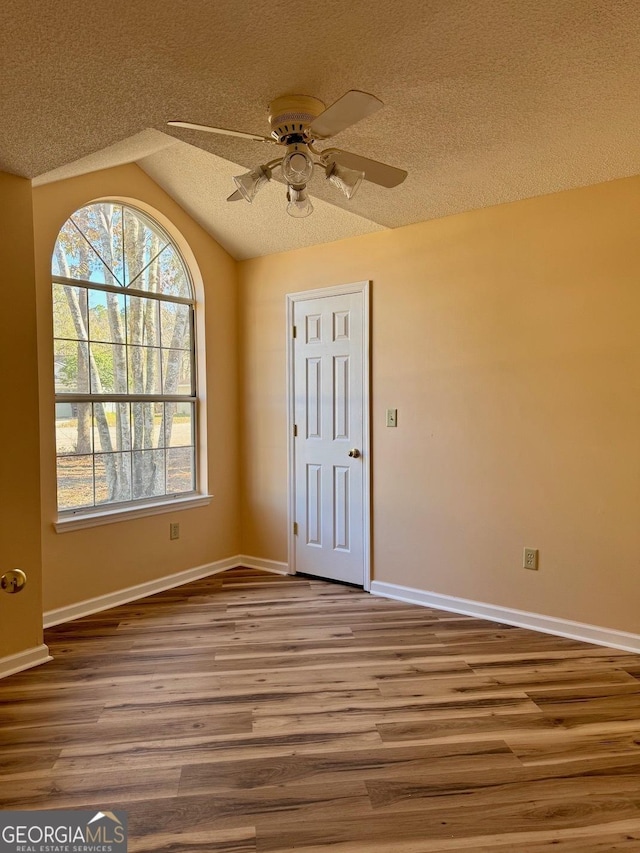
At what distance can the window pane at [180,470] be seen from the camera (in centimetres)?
395

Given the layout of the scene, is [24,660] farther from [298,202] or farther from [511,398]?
[511,398]

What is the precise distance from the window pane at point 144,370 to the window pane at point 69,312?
0.37 metres

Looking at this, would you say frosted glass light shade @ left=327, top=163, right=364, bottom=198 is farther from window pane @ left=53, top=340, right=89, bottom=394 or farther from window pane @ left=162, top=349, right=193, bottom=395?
window pane @ left=162, top=349, right=193, bottom=395

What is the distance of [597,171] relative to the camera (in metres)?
2.67

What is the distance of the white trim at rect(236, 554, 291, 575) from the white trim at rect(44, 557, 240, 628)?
0.05 meters

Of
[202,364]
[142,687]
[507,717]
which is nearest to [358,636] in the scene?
[507,717]

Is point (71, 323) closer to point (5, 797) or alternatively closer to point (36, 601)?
point (36, 601)

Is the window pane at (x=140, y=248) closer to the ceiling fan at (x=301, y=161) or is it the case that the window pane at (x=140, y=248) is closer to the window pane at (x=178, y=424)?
the window pane at (x=178, y=424)

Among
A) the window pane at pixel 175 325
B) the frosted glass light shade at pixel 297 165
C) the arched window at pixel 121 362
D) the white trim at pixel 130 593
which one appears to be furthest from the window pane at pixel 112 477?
the frosted glass light shade at pixel 297 165

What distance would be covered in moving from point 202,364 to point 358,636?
2259 millimetres

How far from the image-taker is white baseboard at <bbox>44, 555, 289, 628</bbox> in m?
3.20

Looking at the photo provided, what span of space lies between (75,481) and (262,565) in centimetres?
162

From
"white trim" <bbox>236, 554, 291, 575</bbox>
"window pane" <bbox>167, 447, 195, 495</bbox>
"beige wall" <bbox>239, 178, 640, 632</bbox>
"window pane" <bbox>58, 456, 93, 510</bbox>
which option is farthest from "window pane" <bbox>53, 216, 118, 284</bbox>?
"white trim" <bbox>236, 554, 291, 575</bbox>

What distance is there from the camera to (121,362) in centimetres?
357
